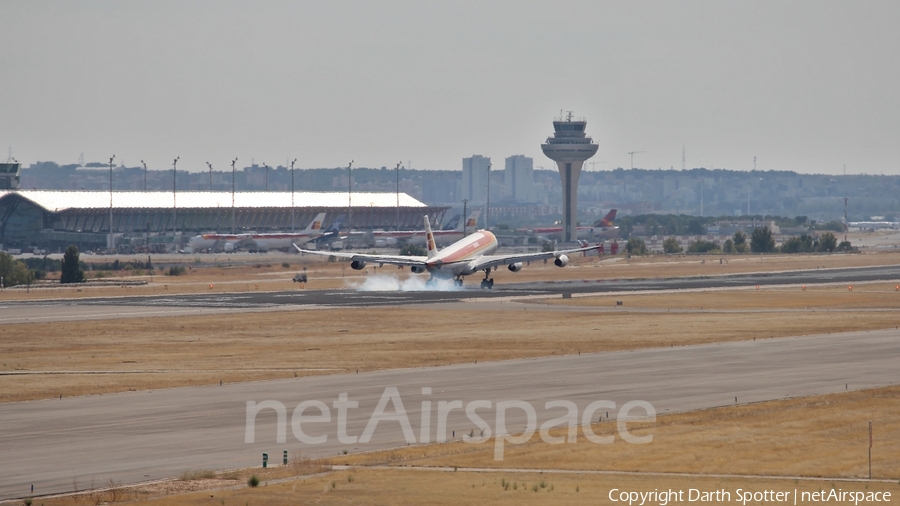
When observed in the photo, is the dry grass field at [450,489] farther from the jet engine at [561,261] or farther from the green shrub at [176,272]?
the green shrub at [176,272]

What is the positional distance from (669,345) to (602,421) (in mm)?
28067

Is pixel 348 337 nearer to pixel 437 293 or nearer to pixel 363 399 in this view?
pixel 363 399

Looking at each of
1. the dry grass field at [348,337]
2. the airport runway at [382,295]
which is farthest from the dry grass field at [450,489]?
the airport runway at [382,295]

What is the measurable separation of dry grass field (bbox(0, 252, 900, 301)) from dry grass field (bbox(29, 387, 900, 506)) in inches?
3283

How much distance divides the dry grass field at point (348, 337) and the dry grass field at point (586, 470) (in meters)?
20.8

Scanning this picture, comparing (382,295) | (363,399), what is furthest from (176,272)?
(363,399)

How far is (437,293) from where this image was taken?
118 meters

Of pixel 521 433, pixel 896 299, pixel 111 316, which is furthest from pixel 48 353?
pixel 896 299

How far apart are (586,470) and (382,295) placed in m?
77.1

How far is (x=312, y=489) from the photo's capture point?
36281 mm

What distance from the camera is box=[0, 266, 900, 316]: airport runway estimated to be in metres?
102

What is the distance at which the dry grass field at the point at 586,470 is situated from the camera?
35.4m

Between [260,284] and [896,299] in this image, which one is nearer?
[896,299]

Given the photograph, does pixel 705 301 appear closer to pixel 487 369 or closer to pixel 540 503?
pixel 487 369
